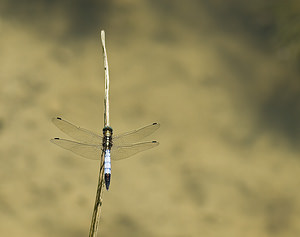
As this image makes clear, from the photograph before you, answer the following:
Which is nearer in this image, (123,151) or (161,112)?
(123,151)

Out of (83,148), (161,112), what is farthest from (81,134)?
(161,112)

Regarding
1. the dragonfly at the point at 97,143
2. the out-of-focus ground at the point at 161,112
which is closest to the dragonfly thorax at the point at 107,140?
the dragonfly at the point at 97,143

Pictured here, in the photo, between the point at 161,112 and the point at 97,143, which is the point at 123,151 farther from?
the point at 161,112

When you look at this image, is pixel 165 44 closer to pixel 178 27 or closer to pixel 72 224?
pixel 178 27

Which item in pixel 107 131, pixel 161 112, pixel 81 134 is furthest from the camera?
pixel 161 112

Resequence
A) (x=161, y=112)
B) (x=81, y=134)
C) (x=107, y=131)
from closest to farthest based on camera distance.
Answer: (x=107, y=131), (x=81, y=134), (x=161, y=112)

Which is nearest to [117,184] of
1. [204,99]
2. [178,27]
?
[204,99]

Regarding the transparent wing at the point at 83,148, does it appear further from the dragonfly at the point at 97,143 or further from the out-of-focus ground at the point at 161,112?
the out-of-focus ground at the point at 161,112

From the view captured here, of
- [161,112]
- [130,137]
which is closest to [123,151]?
[130,137]

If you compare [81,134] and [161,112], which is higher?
[161,112]
